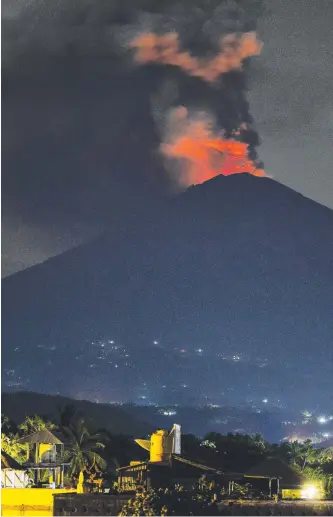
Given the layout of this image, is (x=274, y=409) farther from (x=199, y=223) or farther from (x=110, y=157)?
(x=199, y=223)

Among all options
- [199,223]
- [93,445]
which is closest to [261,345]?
[199,223]

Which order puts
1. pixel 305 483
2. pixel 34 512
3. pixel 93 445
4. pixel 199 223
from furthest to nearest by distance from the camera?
pixel 199 223 → pixel 93 445 → pixel 305 483 → pixel 34 512

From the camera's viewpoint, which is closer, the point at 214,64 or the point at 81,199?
the point at 214,64

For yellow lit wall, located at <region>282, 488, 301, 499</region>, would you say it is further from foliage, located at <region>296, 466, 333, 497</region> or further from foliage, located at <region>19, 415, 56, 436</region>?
foliage, located at <region>19, 415, 56, 436</region>

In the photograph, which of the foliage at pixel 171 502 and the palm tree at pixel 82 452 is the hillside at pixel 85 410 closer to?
the palm tree at pixel 82 452

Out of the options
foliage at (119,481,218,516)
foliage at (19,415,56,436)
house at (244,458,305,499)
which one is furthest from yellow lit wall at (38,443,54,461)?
house at (244,458,305,499)

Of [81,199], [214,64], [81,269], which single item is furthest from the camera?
[81,269]

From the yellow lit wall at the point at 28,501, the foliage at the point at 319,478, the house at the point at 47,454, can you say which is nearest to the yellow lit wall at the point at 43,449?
the house at the point at 47,454
